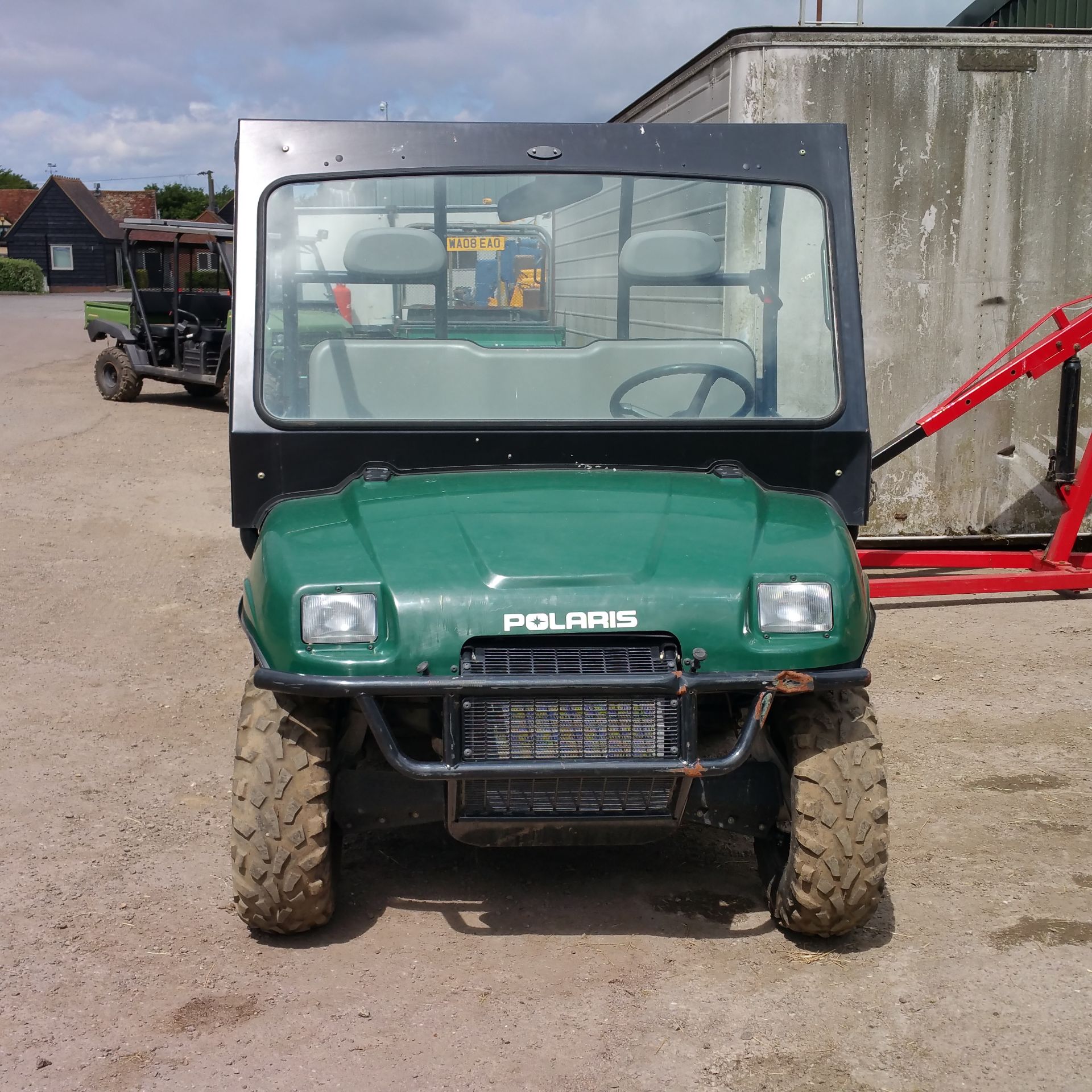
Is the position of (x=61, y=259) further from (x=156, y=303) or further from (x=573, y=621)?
(x=573, y=621)

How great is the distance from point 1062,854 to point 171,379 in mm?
13114

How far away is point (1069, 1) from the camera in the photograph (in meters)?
11.5

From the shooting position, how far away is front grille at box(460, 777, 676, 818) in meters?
2.88

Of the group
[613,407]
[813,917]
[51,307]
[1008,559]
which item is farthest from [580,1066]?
[51,307]

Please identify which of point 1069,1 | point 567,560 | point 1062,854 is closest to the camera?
point 567,560

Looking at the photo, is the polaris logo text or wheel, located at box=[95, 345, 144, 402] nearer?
the polaris logo text

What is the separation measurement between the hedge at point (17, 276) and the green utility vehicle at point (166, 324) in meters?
42.1

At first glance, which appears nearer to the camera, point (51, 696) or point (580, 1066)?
point (580, 1066)

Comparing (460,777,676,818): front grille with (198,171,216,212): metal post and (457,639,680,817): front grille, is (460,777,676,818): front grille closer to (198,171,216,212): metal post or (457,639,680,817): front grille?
(457,639,680,817): front grille

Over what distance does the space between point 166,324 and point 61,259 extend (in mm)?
51801

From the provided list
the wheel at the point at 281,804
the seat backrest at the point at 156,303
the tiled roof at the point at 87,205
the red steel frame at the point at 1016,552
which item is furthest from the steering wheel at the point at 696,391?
the tiled roof at the point at 87,205

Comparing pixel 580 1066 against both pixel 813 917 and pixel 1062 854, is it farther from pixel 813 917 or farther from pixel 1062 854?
pixel 1062 854

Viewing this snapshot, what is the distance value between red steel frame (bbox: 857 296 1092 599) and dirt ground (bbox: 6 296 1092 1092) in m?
1.05

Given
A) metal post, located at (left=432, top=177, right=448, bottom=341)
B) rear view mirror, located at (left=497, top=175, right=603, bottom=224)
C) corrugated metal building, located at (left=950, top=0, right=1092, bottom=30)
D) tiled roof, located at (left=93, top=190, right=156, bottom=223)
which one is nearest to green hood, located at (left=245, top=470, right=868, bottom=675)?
metal post, located at (left=432, top=177, right=448, bottom=341)
